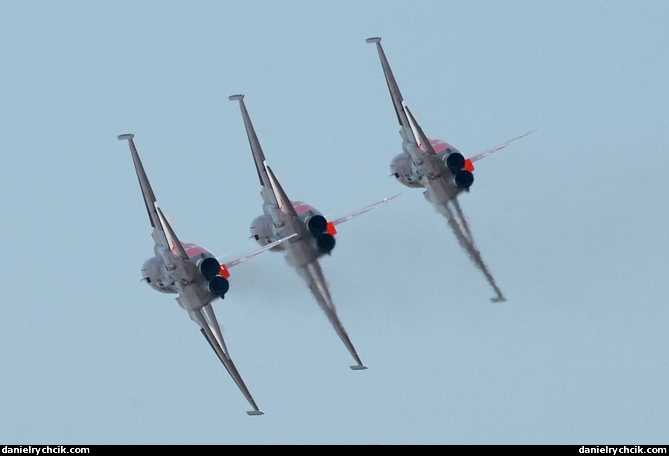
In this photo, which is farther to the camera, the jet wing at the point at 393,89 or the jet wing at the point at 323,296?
the jet wing at the point at 393,89

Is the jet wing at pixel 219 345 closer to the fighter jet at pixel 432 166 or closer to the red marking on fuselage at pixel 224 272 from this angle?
the red marking on fuselage at pixel 224 272

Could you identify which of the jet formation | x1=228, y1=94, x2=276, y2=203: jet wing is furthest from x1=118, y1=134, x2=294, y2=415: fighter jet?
x1=228, y1=94, x2=276, y2=203: jet wing

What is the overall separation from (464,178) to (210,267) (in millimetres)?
14875

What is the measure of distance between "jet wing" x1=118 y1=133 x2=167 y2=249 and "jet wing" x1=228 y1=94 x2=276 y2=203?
6386mm

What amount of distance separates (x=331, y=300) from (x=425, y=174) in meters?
8.82

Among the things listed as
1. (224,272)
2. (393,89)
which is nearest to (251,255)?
(224,272)

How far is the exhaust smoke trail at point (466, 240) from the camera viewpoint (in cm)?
12638

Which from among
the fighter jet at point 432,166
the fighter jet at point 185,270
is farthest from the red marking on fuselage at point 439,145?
the fighter jet at point 185,270

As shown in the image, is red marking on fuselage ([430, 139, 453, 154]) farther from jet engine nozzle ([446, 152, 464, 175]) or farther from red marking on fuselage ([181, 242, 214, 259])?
red marking on fuselage ([181, 242, 214, 259])

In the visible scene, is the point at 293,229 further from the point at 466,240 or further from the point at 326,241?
the point at 466,240

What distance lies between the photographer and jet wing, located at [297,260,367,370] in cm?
12462

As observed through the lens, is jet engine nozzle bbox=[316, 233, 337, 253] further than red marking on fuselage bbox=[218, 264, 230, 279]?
Yes

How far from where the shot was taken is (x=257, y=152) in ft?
415
